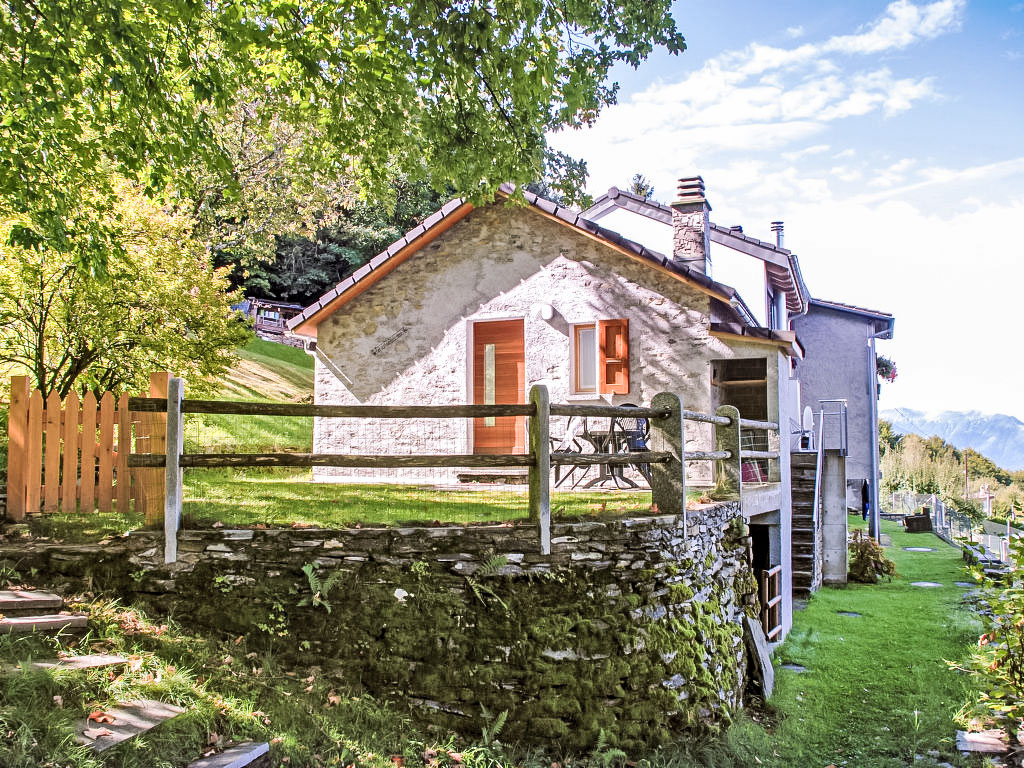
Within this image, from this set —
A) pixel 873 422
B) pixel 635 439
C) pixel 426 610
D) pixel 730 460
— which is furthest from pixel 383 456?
pixel 873 422

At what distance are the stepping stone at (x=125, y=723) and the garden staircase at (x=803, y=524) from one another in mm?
11542

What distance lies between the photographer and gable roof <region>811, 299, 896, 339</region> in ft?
64.8

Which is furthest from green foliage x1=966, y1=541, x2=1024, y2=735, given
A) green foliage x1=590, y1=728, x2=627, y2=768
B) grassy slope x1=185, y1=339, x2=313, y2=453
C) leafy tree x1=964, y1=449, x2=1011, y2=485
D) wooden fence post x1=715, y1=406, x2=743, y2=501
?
leafy tree x1=964, y1=449, x2=1011, y2=485

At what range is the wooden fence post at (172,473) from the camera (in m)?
5.86

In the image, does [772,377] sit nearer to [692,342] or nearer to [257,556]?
[692,342]

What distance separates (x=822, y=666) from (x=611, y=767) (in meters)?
4.84

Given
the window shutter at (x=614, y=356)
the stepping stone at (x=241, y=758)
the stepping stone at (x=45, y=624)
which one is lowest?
the stepping stone at (x=241, y=758)

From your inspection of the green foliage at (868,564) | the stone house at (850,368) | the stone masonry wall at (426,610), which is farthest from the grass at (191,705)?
the stone house at (850,368)

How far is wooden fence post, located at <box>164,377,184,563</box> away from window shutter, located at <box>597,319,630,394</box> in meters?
7.21

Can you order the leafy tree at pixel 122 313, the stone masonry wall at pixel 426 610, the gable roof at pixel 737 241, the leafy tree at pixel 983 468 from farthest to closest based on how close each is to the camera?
the leafy tree at pixel 983 468, the gable roof at pixel 737 241, the leafy tree at pixel 122 313, the stone masonry wall at pixel 426 610

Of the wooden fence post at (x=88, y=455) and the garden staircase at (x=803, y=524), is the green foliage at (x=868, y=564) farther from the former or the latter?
the wooden fence post at (x=88, y=455)

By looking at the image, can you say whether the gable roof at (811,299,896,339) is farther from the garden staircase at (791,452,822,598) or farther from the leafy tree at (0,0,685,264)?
the leafy tree at (0,0,685,264)

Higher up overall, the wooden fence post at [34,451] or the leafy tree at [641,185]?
the leafy tree at [641,185]

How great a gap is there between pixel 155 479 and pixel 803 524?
11360 mm
